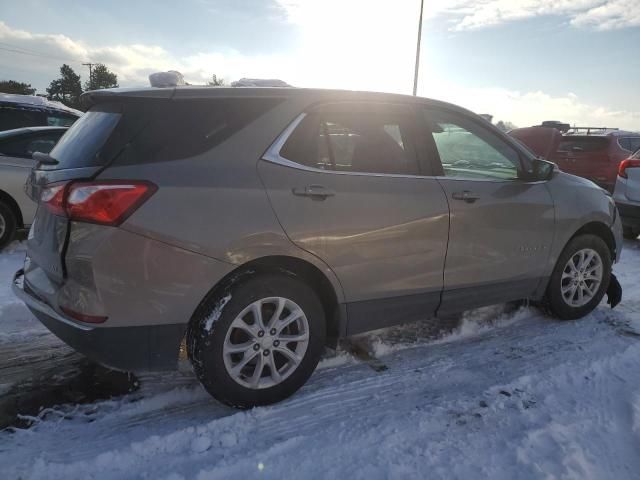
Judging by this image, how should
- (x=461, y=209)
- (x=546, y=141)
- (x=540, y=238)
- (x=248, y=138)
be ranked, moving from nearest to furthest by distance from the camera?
(x=248, y=138) < (x=461, y=209) < (x=540, y=238) < (x=546, y=141)

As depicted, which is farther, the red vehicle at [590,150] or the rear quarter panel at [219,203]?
the red vehicle at [590,150]

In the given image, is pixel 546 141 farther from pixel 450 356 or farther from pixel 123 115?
pixel 123 115

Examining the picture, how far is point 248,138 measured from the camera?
95.8 inches

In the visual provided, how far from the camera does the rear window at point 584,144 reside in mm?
10071

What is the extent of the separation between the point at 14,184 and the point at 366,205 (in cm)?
485

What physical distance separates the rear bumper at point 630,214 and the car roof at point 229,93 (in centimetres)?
550

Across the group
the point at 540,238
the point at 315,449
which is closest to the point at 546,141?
the point at 540,238

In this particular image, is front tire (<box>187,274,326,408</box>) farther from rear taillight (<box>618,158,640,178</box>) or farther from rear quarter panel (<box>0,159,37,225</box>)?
rear taillight (<box>618,158,640,178</box>)

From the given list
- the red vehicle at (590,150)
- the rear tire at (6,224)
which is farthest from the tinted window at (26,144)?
the red vehicle at (590,150)

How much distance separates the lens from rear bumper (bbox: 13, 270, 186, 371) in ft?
7.22

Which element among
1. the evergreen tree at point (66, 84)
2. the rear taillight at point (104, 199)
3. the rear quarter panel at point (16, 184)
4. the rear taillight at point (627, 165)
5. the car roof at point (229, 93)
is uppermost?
the evergreen tree at point (66, 84)

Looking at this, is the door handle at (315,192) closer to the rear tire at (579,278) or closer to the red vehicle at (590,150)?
the rear tire at (579,278)

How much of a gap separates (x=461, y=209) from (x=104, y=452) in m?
2.40

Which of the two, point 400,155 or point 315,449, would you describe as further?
point 400,155
